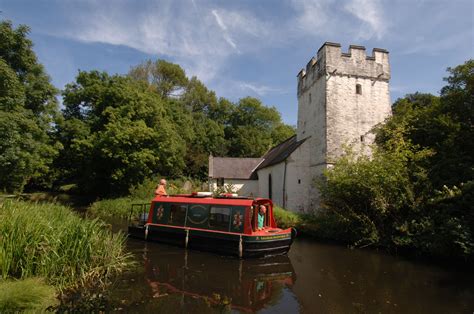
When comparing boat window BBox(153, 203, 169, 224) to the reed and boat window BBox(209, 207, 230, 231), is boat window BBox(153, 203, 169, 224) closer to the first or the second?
boat window BBox(209, 207, 230, 231)

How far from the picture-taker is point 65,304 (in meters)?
5.52

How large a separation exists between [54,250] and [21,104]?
492 inches

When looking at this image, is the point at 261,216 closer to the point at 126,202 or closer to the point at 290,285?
the point at 290,285

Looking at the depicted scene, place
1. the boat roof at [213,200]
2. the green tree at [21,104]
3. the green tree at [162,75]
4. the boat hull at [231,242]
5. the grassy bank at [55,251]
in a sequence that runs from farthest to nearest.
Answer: the green tree at [162,75] → the green tree at [21,104] → the boat roof at [213,200] → the boat hull at [231,242] → the grassy bank at [55,251]

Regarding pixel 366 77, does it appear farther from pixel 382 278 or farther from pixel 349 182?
pixel 382 278

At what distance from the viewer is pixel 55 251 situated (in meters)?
6.30

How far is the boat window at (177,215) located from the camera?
1202cm

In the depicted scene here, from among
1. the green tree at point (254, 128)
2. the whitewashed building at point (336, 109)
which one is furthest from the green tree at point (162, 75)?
the whitewashed building at point (336, 109)

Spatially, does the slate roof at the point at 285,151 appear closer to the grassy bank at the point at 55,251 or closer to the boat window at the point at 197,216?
the boat window at the point at 197,216

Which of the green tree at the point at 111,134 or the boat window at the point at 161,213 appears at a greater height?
the green tree at the point at 111,134

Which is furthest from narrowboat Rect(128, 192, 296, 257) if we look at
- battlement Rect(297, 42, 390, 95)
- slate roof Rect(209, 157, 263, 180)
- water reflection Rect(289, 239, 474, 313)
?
slate roof Rect(209, 157, 263, 180)

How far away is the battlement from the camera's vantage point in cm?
1884

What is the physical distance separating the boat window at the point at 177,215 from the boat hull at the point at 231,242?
273 mm

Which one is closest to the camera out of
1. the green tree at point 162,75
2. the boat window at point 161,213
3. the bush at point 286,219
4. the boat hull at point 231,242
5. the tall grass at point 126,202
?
the boat hull at point 231,242
